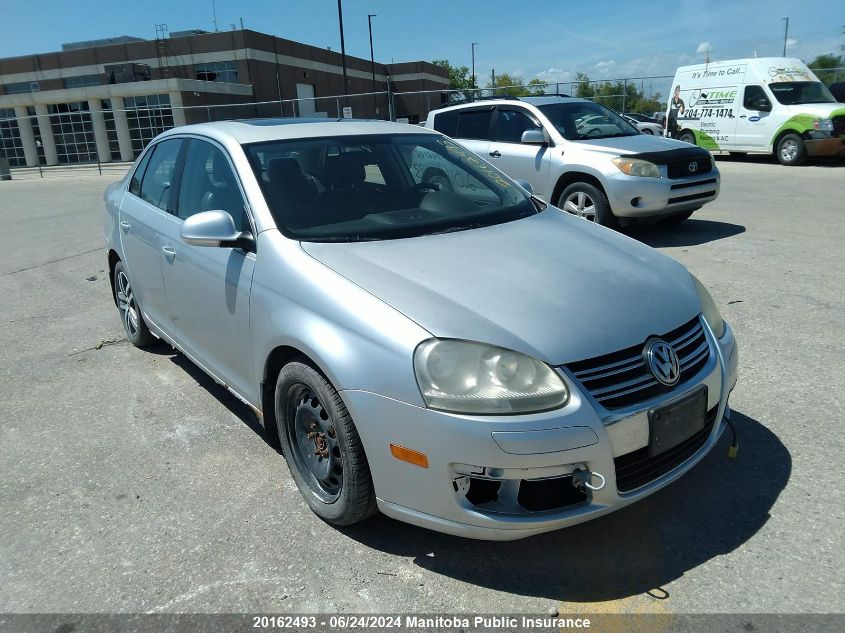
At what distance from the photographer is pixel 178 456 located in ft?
11.5

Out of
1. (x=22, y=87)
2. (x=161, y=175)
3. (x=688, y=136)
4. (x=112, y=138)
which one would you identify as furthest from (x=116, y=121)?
(x=161, y=175)

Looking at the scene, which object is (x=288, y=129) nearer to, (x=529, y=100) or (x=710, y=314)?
(x=710, y=314)

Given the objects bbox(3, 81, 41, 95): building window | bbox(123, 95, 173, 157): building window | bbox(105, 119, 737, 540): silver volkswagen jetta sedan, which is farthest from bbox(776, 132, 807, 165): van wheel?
bbox(3, 81, 41, 95): building window

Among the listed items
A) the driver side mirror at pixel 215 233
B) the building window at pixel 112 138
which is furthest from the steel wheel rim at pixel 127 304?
A: the building window at pixel 112 138

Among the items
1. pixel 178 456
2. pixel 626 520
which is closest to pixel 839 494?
pixel 626 520

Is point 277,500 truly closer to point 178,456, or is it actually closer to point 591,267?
point 178,456

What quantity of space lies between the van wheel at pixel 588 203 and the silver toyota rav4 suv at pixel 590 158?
0.5 inches

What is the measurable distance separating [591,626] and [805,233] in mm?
7394

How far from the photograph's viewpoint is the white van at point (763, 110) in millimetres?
14898

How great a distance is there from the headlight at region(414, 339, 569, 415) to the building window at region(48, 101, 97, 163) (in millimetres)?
43210

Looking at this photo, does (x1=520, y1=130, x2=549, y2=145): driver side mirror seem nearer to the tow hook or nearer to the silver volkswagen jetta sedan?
the silver volkswagen jetta sedan

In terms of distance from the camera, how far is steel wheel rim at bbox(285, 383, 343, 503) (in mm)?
2723

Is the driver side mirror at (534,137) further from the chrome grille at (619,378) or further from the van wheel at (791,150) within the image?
the van wheel at (791,150)

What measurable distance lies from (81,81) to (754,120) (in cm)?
4942
